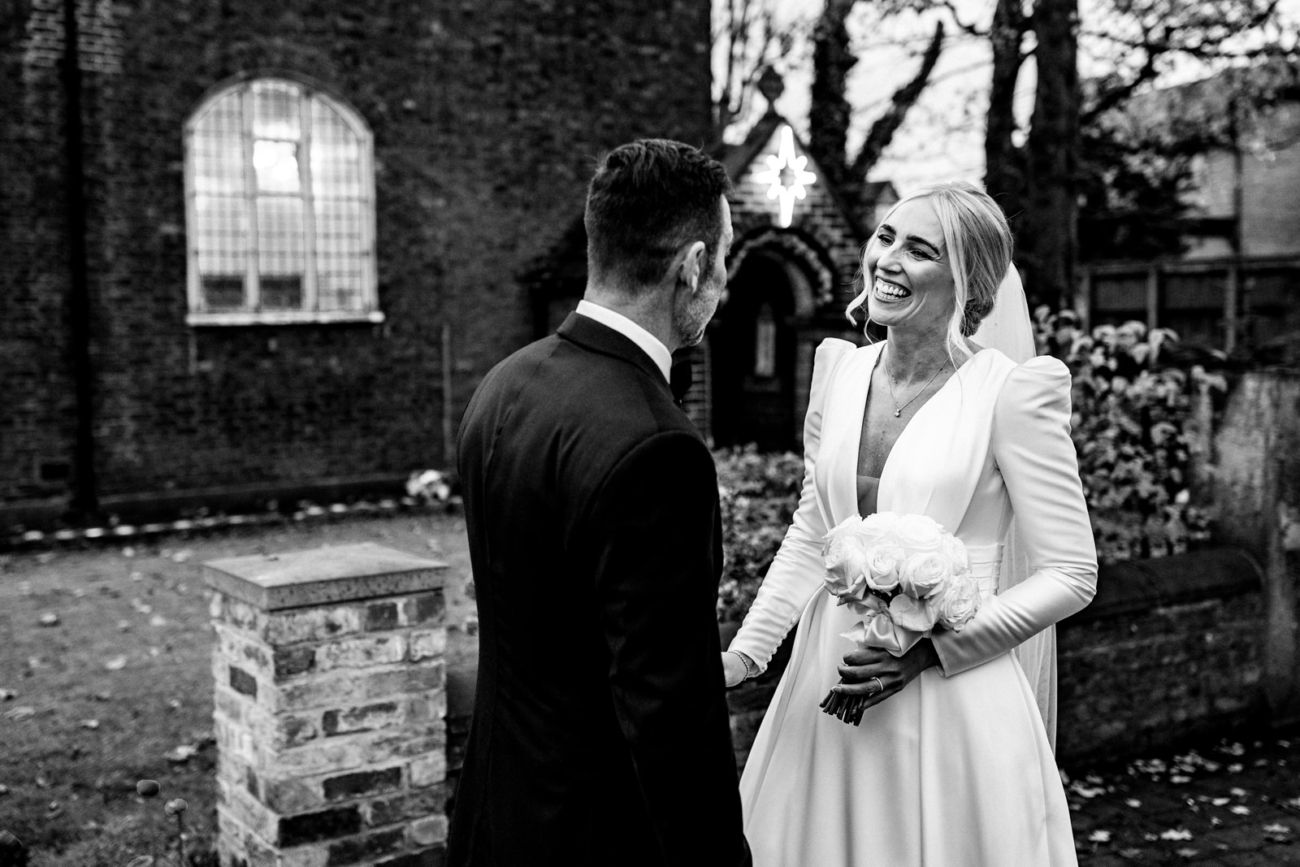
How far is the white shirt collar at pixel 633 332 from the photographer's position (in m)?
2.04

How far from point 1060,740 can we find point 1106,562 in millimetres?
1044

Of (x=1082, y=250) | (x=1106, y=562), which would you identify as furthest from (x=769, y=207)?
(x=1082, y=250)

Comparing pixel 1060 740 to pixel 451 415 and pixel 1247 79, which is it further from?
pixel 1247 79

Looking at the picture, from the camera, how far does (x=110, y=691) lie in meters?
6.45

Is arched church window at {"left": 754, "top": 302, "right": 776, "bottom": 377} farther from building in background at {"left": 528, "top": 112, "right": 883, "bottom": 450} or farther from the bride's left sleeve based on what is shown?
the bride's left sleeve

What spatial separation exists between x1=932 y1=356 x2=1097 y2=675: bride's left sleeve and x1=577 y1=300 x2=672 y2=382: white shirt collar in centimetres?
90

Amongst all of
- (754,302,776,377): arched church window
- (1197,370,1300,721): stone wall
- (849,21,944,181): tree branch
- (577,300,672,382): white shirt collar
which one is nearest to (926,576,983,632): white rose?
(577,300,672,382): white shirt collar

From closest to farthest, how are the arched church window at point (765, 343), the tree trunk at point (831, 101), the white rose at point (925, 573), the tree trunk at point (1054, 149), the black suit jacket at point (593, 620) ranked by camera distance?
the black suit jacket at point (593, 620)
the white rose at point (925, 573)
the tree trunk at point (1054, 149)
the arched church window at point (765, 343)
the tree trunk at point (831, 101)

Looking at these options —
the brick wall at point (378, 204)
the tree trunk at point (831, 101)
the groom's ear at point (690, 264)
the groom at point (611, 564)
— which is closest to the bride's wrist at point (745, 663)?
the groom at point (611, 564)

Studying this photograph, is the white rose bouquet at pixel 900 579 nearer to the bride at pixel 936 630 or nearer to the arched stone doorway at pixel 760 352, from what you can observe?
the bride at pixel 936 630

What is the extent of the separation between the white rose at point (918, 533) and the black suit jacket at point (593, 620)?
1.67 feet

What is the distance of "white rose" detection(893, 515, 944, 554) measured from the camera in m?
2.40

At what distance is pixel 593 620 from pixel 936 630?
0.90 metres

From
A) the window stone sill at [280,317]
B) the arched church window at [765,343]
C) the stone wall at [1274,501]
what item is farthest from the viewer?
the arched church window at [765,343]
